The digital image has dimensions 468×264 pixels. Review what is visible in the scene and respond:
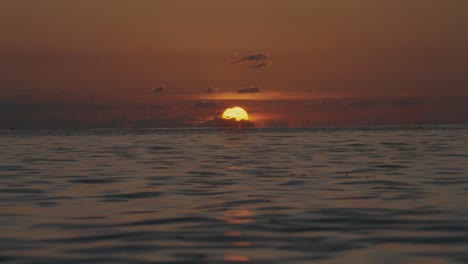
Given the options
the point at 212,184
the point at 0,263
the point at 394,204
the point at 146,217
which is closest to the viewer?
the point at 0,263

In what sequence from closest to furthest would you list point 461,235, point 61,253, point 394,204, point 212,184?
1. point 61,253
2. point 461,235
3. point 394,204
4. point 212,184

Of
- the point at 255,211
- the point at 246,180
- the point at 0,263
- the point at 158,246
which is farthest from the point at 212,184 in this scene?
the point at 0,263

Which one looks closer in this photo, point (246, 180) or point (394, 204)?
point (394, 204)

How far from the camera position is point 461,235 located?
17594 millimetres

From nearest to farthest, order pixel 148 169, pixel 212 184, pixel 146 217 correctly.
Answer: pixel 146 217
pixel 212 184
pixel 148 169

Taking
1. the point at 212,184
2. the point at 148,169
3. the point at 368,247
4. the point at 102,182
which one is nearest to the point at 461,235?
the point at 368,247

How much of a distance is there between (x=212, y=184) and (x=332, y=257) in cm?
1600

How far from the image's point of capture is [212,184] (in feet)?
102

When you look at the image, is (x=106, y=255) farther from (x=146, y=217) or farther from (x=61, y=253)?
(x=146, y=217)

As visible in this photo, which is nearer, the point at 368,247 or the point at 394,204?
the point at 368,247

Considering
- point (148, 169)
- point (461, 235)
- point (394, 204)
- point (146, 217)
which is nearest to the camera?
point (461, 235)

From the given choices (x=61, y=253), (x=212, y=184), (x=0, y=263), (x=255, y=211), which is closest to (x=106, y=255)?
(x=61, y=253)

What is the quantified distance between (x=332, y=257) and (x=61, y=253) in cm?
554

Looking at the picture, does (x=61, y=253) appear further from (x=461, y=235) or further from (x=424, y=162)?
(x=424, y=162)
